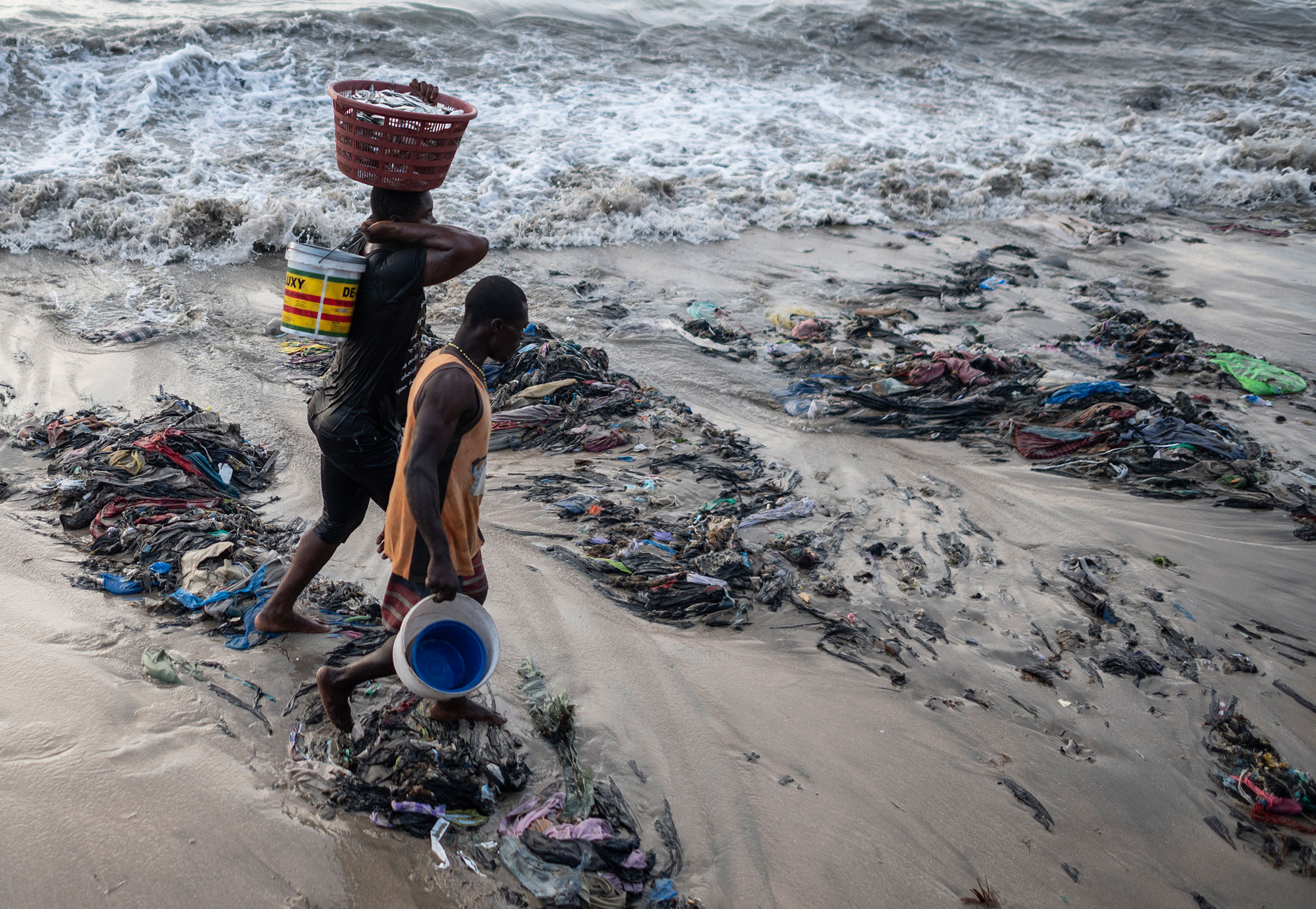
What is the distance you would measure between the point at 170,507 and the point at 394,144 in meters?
2.49

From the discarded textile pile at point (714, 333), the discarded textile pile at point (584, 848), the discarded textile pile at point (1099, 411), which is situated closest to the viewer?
the discarded textile pile at point (584, 848)

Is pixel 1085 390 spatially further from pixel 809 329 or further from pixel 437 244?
pixel 437 244

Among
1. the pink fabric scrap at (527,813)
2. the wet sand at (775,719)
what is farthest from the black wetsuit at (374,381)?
the pink fabric scrap at (527,813)

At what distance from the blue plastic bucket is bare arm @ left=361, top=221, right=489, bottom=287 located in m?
1.18

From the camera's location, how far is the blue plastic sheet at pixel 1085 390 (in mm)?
5809

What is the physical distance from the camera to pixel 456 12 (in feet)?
49.3

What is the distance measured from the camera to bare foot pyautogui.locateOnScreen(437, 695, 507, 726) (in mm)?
2857

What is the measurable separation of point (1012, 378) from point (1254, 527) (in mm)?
2003

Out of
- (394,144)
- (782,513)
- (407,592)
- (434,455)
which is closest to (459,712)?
(407,592)

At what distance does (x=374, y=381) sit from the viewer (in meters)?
2.80

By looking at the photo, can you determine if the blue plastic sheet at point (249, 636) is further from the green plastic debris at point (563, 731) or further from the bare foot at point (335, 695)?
the green plastic debris at point (563, 731)

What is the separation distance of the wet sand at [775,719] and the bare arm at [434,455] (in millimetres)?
936

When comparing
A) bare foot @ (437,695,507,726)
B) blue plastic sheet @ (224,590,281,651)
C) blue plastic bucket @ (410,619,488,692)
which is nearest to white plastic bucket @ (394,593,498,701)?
blue plastic bucket @ (410,619,488,692)

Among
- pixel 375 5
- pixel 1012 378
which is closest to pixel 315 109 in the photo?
pixel 375 5
